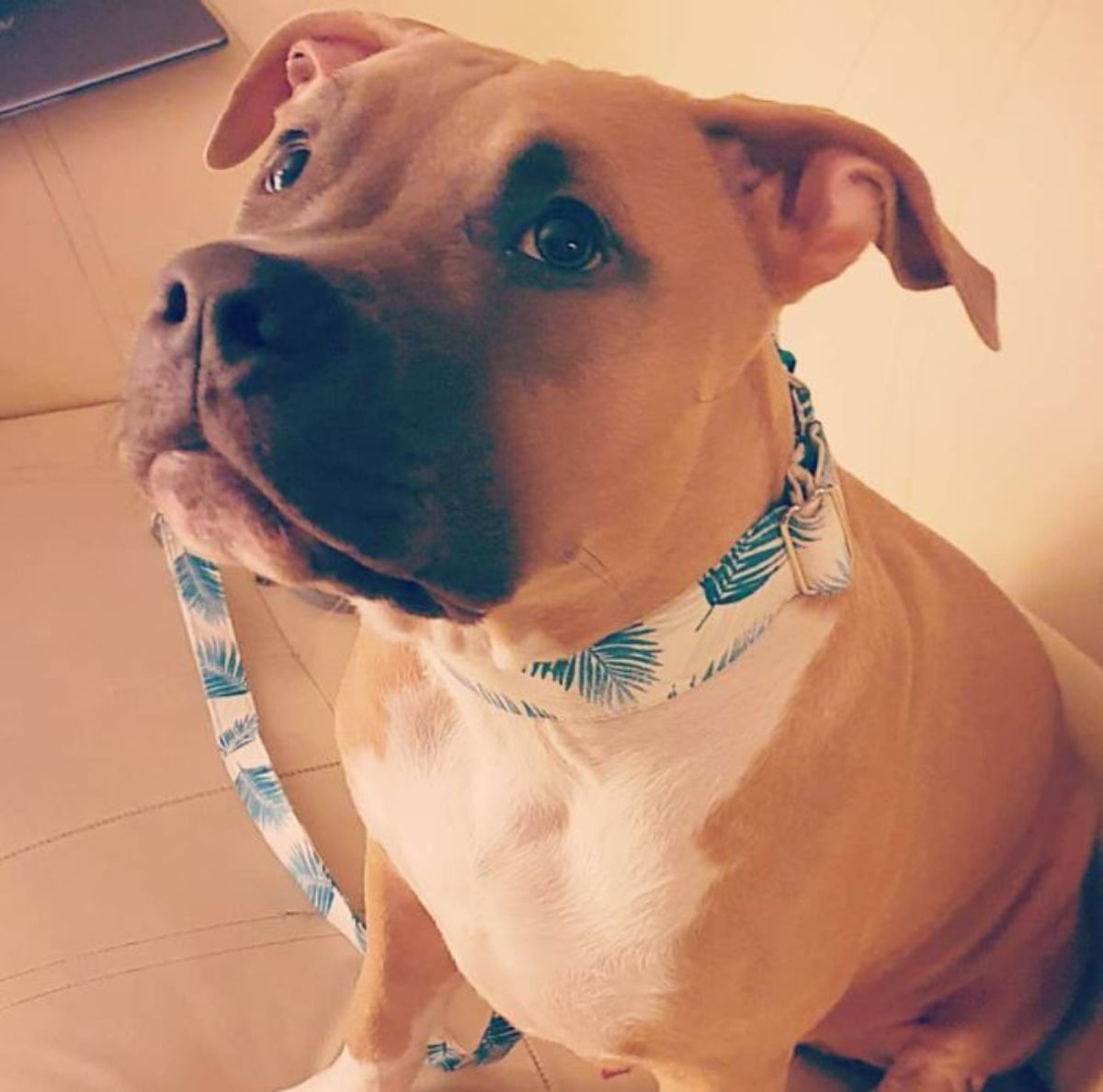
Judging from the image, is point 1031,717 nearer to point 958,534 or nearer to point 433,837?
point 958,534

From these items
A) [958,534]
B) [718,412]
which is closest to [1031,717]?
[958,534]

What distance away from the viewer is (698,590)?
0.89m

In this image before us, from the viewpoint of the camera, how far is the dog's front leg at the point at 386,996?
1.13 metres

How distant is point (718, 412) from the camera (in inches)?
34.8

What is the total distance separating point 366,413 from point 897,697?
1.64 feet

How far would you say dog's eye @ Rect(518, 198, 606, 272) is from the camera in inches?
31.7

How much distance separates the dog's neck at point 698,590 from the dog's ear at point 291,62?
0.40 meters

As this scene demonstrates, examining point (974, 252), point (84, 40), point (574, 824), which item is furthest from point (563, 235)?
point (84, 40)

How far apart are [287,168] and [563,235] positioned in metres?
0.21

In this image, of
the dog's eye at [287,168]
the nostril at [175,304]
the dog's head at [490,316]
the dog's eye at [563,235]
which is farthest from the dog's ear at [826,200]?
the nostril at [175,304]

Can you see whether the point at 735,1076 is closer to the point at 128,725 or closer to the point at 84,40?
the point at 128,725

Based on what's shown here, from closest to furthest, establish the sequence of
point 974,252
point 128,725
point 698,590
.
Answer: point 698,590 < point 974,252 < point 128,725

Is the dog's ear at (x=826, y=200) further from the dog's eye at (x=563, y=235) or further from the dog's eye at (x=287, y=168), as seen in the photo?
the dog's eye at (x=287, y=168)

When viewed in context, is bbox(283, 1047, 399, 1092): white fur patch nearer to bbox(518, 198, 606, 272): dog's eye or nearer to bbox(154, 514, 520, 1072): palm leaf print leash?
bbox(154, 514, 520, 1072): palm leaf print leash
